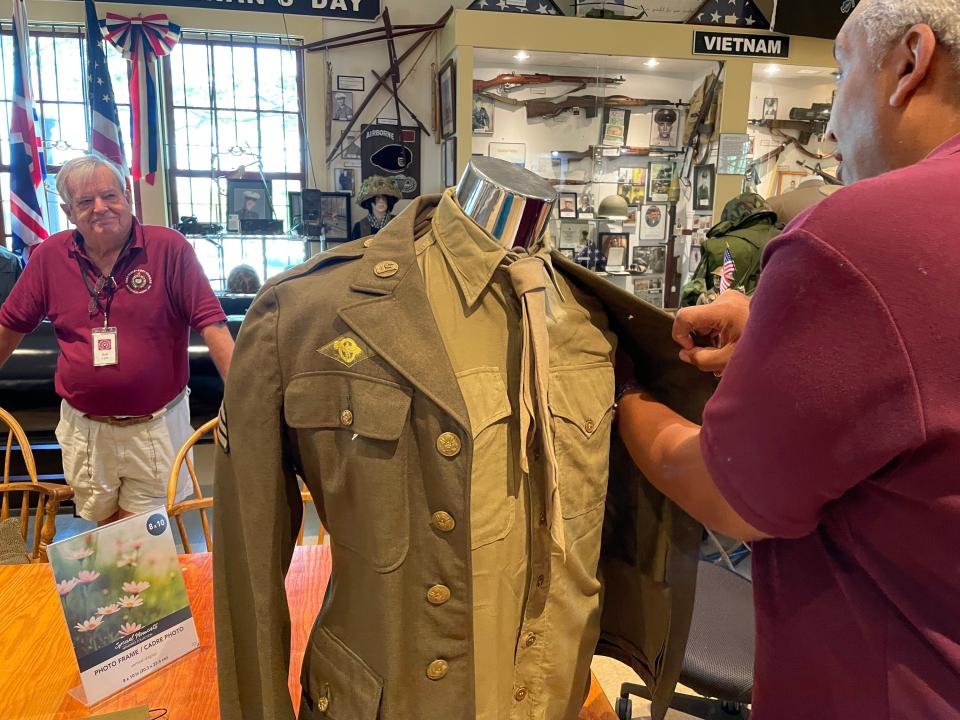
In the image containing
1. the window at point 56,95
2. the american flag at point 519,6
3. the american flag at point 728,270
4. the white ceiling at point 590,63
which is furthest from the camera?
the window at point 56,95

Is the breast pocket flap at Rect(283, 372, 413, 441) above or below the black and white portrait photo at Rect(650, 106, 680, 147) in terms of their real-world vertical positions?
below

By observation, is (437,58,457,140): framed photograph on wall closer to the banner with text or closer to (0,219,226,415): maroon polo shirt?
(0,219,226,415): maroon polo shirt

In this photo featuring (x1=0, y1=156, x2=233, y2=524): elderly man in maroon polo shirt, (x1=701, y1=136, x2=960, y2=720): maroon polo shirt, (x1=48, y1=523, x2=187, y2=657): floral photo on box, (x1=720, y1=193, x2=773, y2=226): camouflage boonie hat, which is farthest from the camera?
(x1=720, y1=193, x2=773, y2=226): camouflage boonie hat

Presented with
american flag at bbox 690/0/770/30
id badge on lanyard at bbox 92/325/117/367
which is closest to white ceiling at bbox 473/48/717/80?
american flag at bbox 690/0/770/30

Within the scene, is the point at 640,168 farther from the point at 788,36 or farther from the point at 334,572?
the point at 334,572

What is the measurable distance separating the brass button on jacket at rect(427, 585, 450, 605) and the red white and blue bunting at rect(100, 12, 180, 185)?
19.4ft

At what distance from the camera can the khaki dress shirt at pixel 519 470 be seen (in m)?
0.84

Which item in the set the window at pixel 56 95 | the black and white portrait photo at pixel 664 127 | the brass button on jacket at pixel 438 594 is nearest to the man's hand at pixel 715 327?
the brass button on jacket at pixel 438 594

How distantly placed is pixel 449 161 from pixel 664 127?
175 cm

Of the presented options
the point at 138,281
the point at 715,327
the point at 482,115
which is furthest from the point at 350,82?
the point at 715,327

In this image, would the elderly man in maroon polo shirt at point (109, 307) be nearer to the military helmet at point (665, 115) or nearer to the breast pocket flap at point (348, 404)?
the breast pocket flap at point (348, 404)

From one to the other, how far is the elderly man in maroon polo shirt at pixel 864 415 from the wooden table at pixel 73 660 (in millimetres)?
560

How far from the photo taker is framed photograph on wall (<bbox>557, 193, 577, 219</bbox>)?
5234 mm

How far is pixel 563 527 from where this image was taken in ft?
2.93
